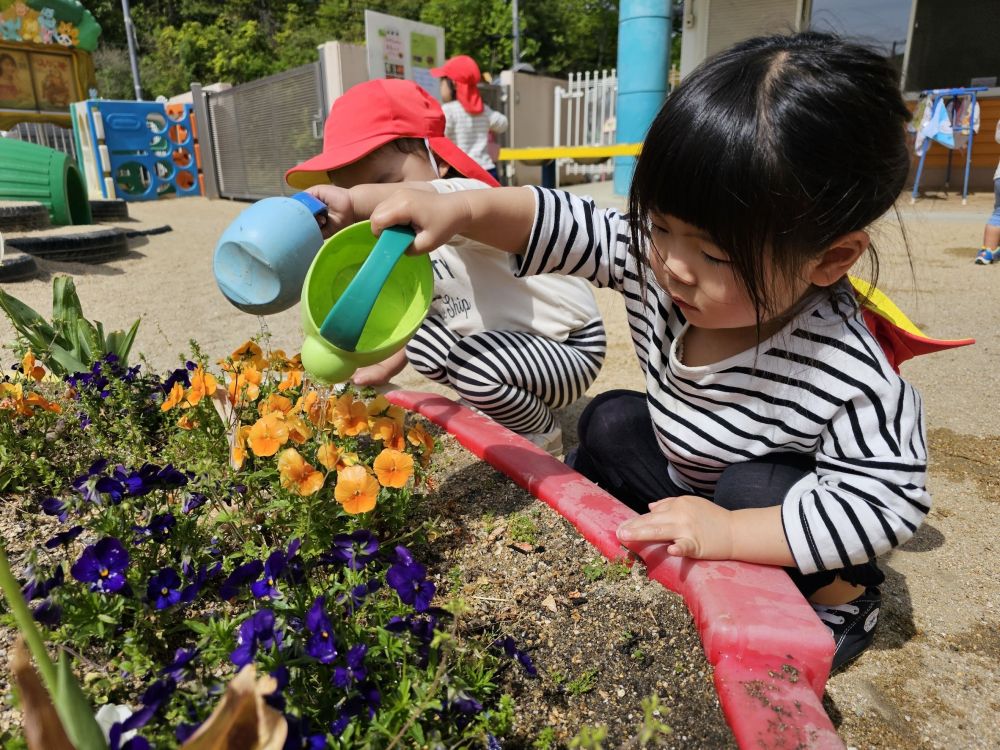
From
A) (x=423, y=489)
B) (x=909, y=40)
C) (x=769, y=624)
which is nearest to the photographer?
(x=769, y=624)

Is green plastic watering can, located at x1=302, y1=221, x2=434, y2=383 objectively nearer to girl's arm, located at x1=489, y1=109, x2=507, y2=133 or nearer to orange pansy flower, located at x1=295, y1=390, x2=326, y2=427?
orange pansy flower, located at x1=295, y1=390, x2=326, y2=427

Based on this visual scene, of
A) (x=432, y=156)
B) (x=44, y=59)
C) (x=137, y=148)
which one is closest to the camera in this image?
(x=432, y=156)

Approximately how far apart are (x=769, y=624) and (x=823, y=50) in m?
0.84

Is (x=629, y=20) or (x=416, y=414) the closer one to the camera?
(x=416, y=414)

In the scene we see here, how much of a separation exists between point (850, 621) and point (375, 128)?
5.81 feet

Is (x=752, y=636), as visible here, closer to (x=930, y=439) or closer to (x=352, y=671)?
(x=352, y=671)

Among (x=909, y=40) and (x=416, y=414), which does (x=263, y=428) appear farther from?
(x=909, y=40)

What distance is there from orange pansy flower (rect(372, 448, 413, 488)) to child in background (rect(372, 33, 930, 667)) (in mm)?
375

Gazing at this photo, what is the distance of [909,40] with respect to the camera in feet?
30.7

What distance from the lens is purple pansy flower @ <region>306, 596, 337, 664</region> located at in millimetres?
798

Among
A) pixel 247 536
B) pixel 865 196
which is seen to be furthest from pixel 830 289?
pixel 247 536

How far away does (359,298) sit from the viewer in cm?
113

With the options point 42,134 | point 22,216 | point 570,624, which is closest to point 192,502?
point 570,624

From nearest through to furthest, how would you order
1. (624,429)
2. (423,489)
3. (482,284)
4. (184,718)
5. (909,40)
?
(184,718) < (423,489) < (624,429) < (482,284) < (909,40)
